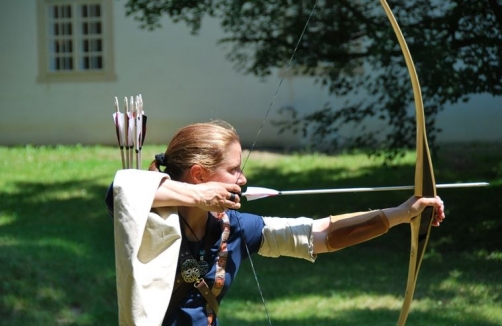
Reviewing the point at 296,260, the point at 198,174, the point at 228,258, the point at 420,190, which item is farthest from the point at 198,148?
the point at 296,260

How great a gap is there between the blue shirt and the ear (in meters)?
0.17

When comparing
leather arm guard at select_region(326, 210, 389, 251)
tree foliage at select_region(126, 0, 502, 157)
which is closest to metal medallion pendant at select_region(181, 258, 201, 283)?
leather arm guard at select_region(326, 210, 389, 251)

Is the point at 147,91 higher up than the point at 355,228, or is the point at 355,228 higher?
the point at 355,228

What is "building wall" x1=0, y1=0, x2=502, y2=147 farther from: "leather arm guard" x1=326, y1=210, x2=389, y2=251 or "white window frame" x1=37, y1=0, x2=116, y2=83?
"leather arm guard" x1=326, y1=210, x2=389, y2=251

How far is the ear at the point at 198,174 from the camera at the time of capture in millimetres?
2611

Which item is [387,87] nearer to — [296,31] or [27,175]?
[296,31]

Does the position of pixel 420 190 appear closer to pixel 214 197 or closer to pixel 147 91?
pixel 214 197

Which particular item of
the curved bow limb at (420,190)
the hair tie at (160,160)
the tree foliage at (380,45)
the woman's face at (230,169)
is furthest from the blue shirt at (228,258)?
the tree foliage at (380,45)

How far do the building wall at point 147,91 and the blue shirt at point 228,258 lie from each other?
9395 mm

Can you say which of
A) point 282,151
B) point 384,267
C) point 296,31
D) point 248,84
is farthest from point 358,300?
point 248,84

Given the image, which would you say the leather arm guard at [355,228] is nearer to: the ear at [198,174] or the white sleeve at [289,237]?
the white sleeve at [289,237]

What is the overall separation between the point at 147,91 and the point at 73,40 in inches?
74.9

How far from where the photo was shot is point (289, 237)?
2785 millimetres

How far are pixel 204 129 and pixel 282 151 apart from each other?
31.0 ft
